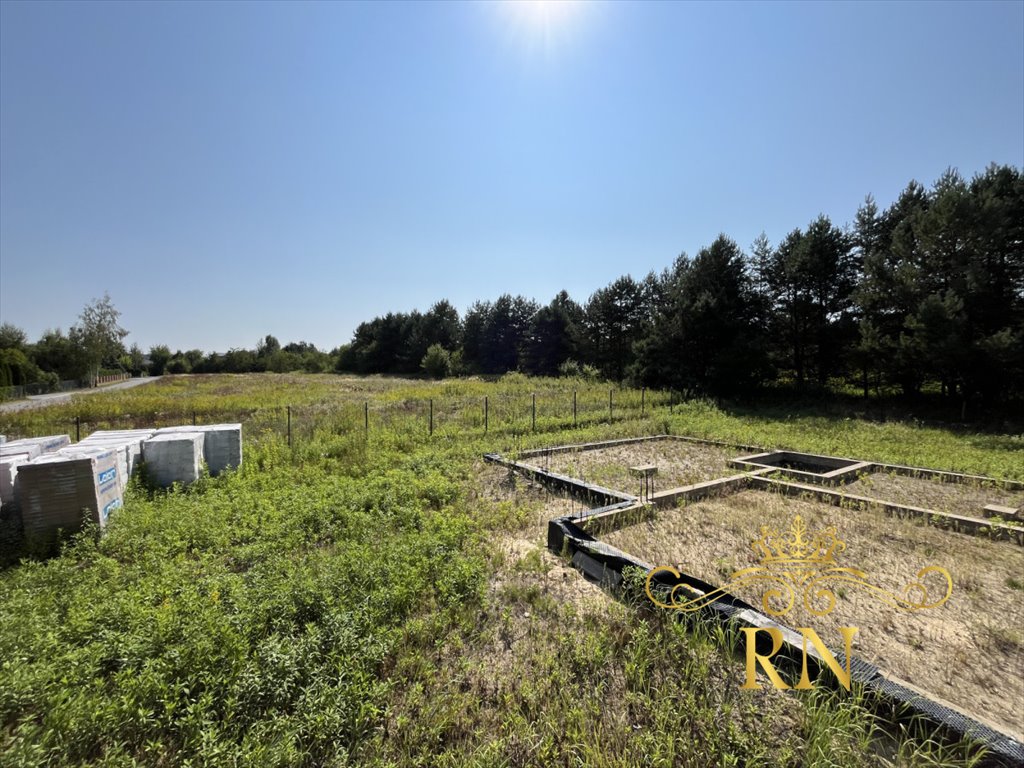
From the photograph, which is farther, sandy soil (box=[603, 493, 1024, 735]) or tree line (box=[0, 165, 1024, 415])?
tree line (box=[0, 165, 1024, 415])

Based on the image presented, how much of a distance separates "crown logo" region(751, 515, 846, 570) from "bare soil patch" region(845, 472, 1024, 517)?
2.35m

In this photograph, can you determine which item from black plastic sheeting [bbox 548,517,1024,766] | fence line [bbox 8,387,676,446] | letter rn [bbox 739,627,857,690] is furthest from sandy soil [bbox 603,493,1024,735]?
fence line [bbox 8,387,676,446]

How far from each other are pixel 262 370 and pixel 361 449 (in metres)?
74.9

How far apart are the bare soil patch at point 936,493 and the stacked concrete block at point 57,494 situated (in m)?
10.5

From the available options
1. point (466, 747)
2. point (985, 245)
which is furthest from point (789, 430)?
point (466, 747)

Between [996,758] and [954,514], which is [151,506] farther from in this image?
[954,514]

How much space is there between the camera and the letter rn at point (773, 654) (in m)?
2.49

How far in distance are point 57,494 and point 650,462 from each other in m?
9.12

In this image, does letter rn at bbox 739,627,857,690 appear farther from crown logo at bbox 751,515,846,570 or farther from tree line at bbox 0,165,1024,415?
tree line at bbox 0,165,1024,415

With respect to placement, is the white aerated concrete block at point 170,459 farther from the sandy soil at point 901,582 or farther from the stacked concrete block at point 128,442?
the sandy soil at point 901,582

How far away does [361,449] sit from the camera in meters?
9.22

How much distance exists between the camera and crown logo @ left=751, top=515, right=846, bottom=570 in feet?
14.1

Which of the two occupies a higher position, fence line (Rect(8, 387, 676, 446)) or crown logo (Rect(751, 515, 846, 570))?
fence line (Rect(8, 387, 676, 446))

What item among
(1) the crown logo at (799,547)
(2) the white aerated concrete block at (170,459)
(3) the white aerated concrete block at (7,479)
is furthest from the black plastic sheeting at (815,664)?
(3) the white aerated concrete block at (7,479)
